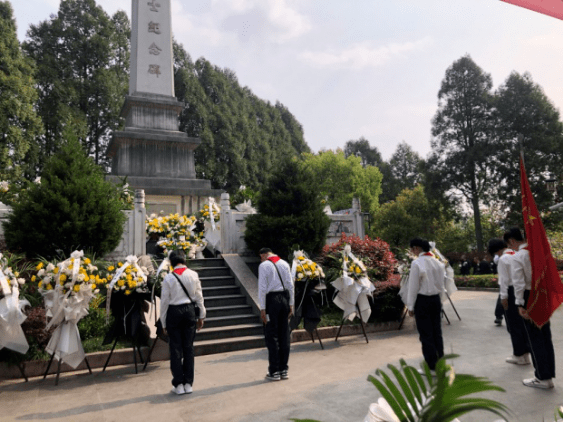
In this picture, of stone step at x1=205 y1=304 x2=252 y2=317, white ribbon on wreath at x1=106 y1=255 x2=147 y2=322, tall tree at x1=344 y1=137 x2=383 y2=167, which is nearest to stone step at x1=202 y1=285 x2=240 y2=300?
stone step at x1=205 y1=304 x2=252 y2=317

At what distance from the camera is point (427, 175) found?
107 ft

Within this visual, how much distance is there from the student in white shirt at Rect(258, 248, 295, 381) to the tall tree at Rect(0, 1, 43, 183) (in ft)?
67.7

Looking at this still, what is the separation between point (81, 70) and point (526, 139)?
32.5 meters

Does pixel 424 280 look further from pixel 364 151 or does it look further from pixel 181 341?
pixel 364 151

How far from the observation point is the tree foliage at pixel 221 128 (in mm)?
33781

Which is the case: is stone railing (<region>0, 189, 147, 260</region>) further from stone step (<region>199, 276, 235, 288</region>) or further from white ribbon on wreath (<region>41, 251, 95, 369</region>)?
white ribbon on wreath (<region>41, 251, 95, 369</region>)

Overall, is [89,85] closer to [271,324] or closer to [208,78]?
[208,78]

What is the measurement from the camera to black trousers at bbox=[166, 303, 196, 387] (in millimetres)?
5449

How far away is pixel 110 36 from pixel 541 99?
32.3 m

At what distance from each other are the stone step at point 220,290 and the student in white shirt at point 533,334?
626cm

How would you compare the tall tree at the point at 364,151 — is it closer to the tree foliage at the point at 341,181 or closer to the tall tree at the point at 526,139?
the tree foliage at the point at 341,181

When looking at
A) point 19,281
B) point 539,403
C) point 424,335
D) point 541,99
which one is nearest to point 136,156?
point 19,281

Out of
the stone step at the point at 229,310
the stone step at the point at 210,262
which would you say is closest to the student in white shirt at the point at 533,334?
the stone step at the point at 229,310

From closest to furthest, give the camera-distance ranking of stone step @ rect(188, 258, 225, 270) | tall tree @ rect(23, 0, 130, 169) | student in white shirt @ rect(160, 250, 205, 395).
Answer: student in white shirt @ rect(160, 250, 205, 395)
stone step @ rect(188, 258, 225, 270)
tall tree @ rect(23, 0, 130, 169)
